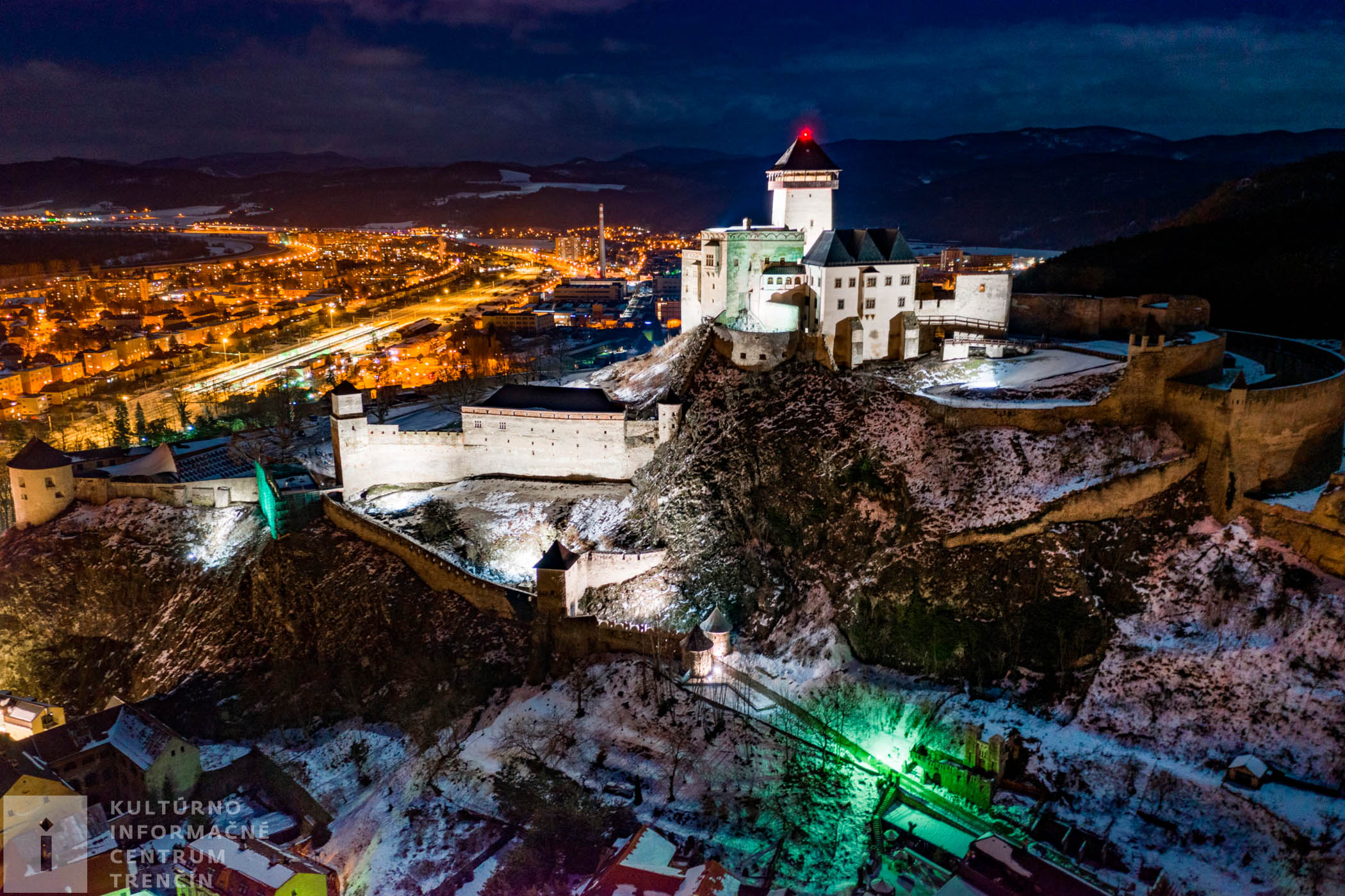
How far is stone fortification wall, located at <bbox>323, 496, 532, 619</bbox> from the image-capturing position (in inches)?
1451

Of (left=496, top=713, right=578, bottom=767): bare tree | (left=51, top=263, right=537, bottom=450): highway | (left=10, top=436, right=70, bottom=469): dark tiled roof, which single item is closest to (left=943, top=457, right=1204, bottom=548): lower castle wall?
(left=496, top=713, right=578, bottom=767): bare tree

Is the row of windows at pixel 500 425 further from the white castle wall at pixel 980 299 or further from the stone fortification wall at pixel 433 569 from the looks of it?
the white castle wall at pixel 980 299

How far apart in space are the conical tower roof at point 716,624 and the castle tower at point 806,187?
23993 mm

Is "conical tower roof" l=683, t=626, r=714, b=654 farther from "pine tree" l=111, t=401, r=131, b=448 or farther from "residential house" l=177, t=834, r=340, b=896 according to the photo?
"pine tree" l=111, t=401, r=131, b=448

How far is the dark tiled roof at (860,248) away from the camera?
4362cm

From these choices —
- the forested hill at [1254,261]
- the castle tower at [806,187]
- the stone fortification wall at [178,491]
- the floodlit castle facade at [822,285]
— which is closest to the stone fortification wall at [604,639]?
the floodlit castle facade at [822,285]

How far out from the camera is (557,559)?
35.0 metres

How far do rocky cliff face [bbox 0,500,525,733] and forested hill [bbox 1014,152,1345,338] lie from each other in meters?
43.7

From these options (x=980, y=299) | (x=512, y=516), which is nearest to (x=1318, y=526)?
(x=980, y=299)

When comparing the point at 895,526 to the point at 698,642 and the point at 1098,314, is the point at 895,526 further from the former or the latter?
the point at 1098,314

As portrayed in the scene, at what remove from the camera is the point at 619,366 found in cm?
5788

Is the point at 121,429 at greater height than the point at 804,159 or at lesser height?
lesser

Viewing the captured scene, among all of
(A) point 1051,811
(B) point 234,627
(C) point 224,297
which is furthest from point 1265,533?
(C) point 224,297

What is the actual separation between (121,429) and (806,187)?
4983 centimetres
